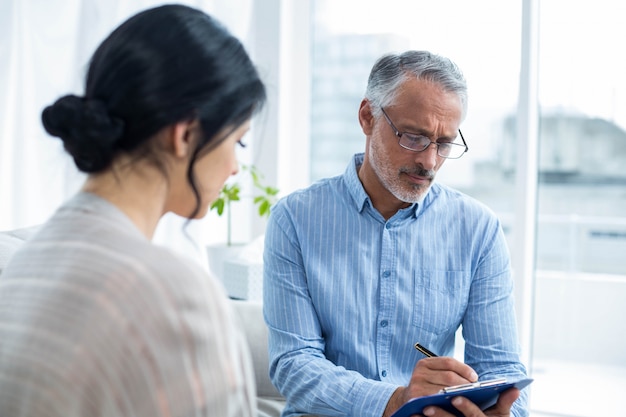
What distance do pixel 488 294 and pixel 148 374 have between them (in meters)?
1.12

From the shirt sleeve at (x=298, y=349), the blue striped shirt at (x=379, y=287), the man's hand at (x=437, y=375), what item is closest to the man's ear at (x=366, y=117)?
the blue striped shirt at (x=379, y=287)

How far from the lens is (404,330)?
1.66 metres

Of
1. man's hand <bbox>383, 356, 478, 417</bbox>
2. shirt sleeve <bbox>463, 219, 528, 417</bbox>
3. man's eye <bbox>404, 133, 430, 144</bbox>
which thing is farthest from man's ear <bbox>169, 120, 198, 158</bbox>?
shirt sleeve <bbox>463, 219, 528, 417</bbox>

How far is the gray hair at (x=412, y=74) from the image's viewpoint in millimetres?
1649

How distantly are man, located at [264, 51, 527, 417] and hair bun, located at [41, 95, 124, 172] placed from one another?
2.70 ft

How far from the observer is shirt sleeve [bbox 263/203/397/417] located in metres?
1.49

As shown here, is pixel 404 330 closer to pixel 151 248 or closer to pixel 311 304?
pixel 311 304

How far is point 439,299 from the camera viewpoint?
1677mm

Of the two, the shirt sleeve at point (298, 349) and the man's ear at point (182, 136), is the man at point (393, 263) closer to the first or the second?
the shirt sleeve at point (298, 349)

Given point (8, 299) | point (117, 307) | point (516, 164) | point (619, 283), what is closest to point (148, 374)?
point (117, 307)

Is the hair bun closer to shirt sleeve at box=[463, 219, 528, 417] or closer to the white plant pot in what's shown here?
shirt sleeve at box=[463, 219, 528, 417]

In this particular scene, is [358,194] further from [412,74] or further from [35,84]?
[35,84]

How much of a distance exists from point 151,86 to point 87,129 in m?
0.10

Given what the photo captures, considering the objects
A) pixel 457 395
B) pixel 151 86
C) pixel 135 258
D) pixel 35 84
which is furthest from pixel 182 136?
pixel 35 84
